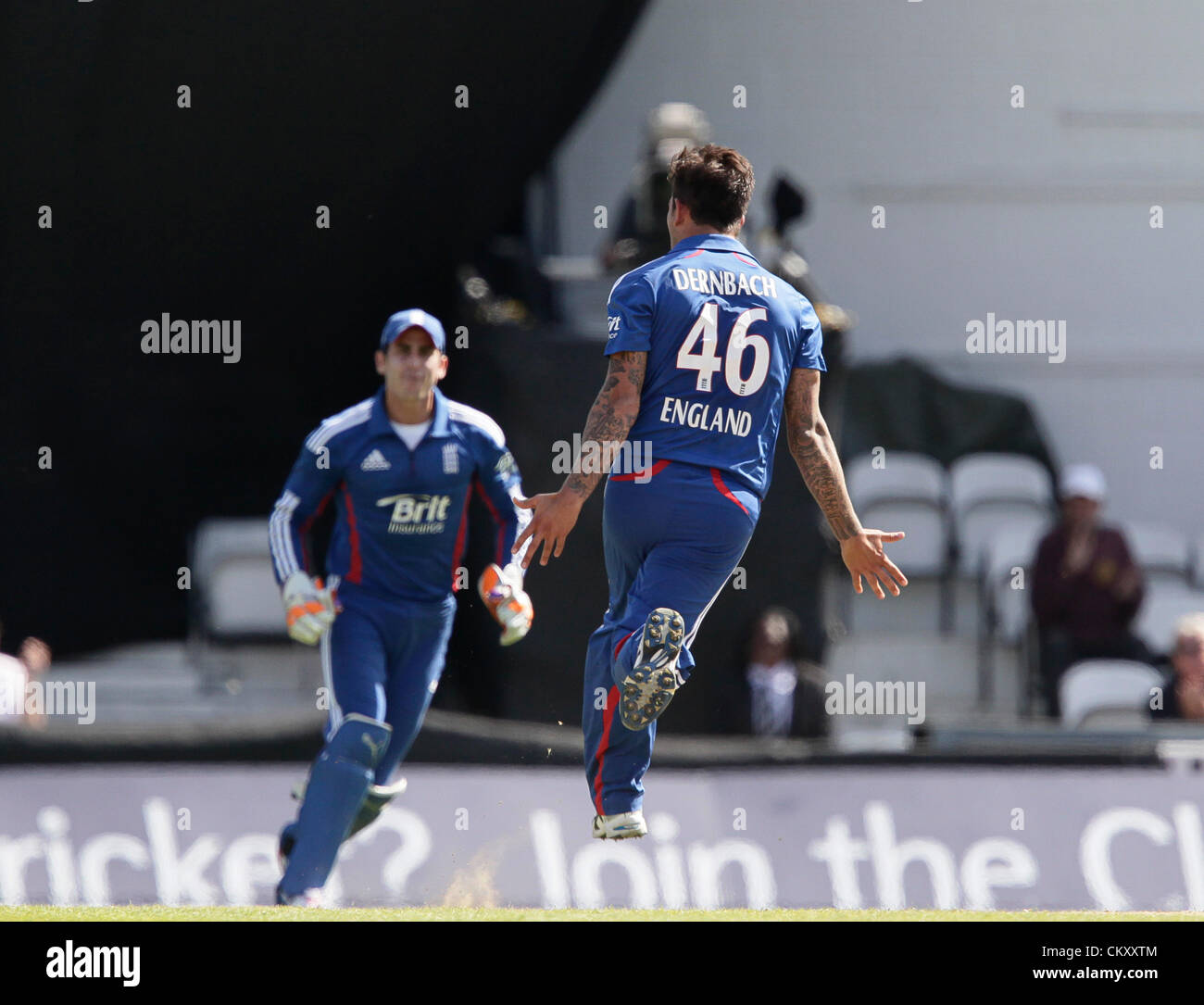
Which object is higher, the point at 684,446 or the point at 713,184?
the point at 713,184

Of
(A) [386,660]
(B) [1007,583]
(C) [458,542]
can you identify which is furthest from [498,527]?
(B) [1007,583]

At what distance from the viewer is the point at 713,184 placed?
17.7 feet

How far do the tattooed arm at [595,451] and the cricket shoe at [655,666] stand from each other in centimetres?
36

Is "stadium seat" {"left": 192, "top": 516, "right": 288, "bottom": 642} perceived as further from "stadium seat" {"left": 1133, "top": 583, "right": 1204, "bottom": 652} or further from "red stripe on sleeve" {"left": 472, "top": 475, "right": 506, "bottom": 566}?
"stadium seat" {"left": 1133, "top": 583, "right": 1204, "bottom": 652}

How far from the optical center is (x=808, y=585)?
906 centimetres

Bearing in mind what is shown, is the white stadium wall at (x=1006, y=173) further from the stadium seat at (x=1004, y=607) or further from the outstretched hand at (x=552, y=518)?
the outstretched hand at (x=552, y=518)

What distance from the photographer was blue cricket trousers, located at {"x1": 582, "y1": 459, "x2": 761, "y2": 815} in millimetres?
5277

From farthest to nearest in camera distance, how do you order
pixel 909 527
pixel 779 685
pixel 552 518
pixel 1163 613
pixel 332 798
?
pixel 909 527
pixel 1163 613
pixel 779 685
pixel 332 798
pixel 552 518

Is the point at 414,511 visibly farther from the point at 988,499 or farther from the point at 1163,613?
the point at 1163,613

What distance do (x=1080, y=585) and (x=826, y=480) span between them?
4412mm

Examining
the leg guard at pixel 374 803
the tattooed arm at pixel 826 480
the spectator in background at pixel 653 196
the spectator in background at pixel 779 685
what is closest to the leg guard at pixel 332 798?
the leg guard at pixel 374 803

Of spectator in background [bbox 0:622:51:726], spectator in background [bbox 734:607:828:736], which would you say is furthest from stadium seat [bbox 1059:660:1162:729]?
spectator in background [bbox 0:622:51:726]

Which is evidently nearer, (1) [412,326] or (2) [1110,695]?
(1) [412,326]
